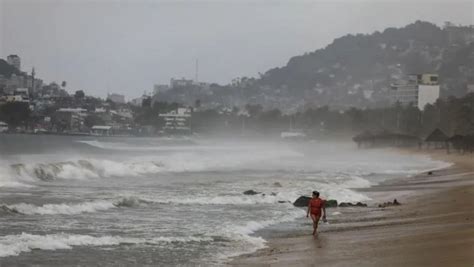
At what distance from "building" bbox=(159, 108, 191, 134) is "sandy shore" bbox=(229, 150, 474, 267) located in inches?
3776

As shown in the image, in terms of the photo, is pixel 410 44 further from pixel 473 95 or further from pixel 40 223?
pixel 40 223

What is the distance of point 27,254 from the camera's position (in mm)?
10148

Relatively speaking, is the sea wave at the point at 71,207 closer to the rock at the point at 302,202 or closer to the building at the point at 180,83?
the rock at the point at 302,202

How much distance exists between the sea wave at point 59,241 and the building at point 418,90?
112 metres

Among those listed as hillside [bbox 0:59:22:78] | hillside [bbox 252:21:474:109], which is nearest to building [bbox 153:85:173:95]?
hillside [bbox 252:21:474:109]

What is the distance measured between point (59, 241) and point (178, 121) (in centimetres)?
11513

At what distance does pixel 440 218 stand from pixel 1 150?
50.1 m

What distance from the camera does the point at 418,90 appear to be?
128 m

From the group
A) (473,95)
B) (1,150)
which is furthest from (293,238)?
(473,95)

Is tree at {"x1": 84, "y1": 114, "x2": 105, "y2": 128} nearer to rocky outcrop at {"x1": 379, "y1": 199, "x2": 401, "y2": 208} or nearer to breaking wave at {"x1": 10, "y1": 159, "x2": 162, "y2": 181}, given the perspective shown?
breaking wave at {"x1": 10, "y1": 159, "x2": 162, "y2": 181}

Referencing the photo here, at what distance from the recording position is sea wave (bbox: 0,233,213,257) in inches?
413

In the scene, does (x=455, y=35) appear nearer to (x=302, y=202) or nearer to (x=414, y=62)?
(x=414, y=62)

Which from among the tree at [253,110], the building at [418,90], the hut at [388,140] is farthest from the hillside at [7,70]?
the tree at [253,110]

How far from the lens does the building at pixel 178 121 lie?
117438mm
